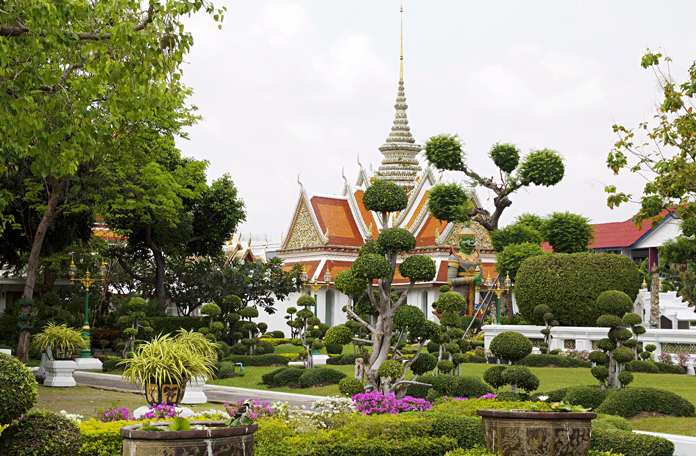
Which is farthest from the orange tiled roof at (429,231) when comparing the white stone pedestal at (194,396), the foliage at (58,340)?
the white stone pedestal at (194,396)

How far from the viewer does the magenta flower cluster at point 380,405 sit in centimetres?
1219

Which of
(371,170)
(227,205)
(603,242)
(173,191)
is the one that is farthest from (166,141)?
(603,242)

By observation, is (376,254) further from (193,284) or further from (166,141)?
(193,284)

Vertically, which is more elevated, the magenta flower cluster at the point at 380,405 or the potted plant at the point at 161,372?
the potted plant at the point at 161,372

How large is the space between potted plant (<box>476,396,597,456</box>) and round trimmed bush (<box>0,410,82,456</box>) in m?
3.94

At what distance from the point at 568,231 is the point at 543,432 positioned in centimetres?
2398

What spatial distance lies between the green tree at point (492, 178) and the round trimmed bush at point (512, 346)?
1876 cm

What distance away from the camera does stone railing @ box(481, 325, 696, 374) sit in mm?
22234

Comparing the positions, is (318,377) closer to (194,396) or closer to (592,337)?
(194,396)

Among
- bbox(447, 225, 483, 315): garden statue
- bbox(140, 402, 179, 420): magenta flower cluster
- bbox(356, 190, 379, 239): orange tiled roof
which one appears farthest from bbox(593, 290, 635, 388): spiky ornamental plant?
bbox(356, 190, 379, 239): orange tiled roof

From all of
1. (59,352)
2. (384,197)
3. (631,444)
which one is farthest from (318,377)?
(631,444)

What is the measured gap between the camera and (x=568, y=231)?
30188 millimetres

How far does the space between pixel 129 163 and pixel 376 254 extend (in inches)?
449

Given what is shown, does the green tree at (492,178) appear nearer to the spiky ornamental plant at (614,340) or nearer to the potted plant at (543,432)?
the spiky ornamental plant at (614,340)
